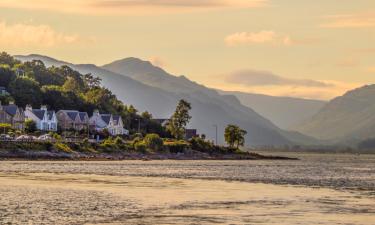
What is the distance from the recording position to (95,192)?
273ft

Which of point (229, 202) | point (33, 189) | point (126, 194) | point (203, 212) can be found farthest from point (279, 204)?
point (33, 189)

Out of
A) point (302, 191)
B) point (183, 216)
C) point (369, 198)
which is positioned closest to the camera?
point (183, 216)

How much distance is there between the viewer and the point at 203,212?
6475 cm

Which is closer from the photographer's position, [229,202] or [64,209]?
[64,209]

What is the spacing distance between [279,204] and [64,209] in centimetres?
1707

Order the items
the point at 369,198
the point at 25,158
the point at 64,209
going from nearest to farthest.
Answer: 1. the point at 64,209
2. the point at 369,198
3. the point at 25,158

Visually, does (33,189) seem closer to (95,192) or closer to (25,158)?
(95,192)

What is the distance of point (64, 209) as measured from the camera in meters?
65.8

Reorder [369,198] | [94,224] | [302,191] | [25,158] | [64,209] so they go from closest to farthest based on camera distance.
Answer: [94,224] < [64,209] < [369,198] < [302,191] < [25,158]

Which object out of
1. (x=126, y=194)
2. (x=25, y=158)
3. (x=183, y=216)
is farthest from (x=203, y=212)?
(x=25, y=158)

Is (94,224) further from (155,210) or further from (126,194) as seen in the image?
(126,194)

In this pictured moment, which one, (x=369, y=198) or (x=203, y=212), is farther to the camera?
(x=369, y=198)

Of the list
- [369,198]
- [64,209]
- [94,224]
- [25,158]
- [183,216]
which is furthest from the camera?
[25,158]

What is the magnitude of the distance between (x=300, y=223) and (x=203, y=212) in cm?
882
